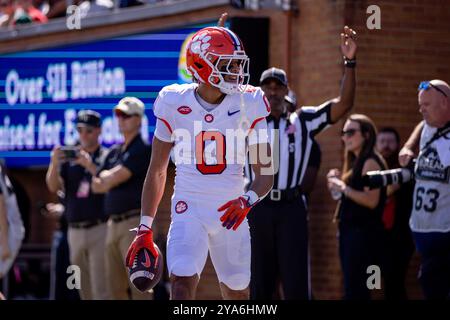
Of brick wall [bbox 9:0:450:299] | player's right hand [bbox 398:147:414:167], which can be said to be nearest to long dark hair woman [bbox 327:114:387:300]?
player's right hand [bbox 398:147:414:167]

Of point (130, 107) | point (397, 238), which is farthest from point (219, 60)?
point (130, 107)

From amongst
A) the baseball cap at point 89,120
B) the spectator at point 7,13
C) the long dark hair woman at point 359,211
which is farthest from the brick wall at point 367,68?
the spectator at point 7,13

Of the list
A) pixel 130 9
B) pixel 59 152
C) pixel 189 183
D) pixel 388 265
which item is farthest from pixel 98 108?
pixel 189 183

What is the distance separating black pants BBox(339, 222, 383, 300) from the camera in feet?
31.3

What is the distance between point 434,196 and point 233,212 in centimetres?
233

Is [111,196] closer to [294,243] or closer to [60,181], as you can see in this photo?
[60,181]

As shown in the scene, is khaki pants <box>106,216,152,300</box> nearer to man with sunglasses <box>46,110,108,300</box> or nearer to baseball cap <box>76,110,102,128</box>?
man with sunglasses <box>46,110,108,300</box>

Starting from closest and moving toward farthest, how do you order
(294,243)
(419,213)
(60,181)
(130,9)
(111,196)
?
1. (419,213)
2. (294,243)
3. (111,196)
4. (60,181)
5. (130,9)

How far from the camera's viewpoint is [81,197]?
1129cm

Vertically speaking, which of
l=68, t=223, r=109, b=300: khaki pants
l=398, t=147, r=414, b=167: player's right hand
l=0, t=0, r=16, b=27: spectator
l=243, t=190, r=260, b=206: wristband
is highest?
l=0, t=0, r=16, b=27: spectator

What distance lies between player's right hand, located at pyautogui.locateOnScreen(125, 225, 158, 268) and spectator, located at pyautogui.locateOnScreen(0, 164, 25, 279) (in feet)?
11.6

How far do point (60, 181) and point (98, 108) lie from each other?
78.9 inches

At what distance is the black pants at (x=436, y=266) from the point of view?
8586mm
